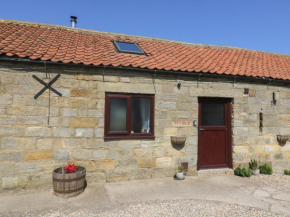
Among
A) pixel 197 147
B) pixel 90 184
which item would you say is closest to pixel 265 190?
pixel 197 147

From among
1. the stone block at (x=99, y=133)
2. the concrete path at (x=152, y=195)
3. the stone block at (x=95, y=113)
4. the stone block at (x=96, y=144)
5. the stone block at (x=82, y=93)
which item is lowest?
the concrete path at (x=152, y=195)

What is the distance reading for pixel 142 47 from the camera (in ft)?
24.9

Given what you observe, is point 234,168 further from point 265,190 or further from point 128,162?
point 128,162

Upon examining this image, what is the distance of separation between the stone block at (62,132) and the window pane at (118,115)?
3.33 ft

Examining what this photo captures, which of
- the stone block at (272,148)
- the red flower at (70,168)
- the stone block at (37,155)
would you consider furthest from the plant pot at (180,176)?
the stone block at (37,155)

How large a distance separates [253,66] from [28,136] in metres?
7.57

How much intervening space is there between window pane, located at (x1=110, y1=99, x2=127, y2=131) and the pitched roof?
994 mm

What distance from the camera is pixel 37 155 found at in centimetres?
480

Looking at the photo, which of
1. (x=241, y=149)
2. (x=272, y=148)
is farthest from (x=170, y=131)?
(x=272, y=148)

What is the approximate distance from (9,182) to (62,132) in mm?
1562

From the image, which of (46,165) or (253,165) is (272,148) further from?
(46,165)

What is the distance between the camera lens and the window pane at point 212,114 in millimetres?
6227

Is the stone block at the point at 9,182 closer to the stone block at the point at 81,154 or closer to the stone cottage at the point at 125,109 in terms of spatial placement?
the stone cottage at the point at 125,109

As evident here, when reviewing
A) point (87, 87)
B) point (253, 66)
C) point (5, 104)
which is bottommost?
point (5, 104)
